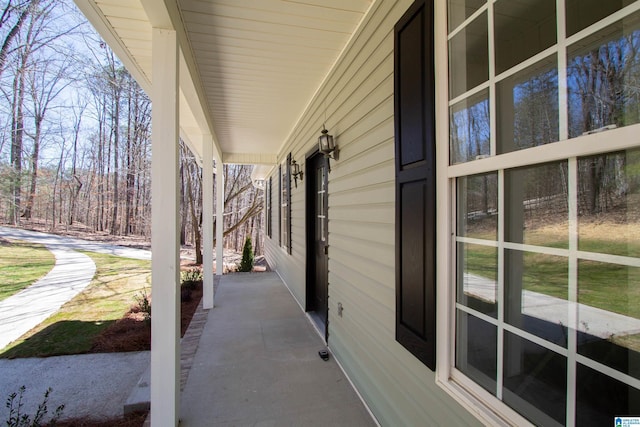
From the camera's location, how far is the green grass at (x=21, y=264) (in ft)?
22.5

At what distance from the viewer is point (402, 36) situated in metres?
1.66

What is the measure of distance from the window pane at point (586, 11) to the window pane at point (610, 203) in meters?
0.38

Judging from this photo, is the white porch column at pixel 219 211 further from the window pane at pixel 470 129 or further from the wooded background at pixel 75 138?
the window pane at pixel 470 129

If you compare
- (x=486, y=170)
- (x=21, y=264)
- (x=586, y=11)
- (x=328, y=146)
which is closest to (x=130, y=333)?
(x=328, y=146)

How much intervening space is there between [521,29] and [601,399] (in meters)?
1.15

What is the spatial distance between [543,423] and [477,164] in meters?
0.89

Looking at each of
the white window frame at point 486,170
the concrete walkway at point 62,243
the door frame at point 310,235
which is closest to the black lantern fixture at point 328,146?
the door frame at point 310,235

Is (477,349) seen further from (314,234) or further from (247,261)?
(247,261)

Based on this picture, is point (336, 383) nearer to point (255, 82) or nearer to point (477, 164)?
point (477, 164)

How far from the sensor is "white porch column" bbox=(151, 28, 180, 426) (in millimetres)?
1906

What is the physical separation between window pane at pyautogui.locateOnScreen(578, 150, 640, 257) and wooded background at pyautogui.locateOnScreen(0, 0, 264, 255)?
9981mm

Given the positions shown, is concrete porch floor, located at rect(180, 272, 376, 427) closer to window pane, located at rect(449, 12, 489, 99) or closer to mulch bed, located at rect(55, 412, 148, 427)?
mulch bed, located at rect(55, 412, 148, 427)

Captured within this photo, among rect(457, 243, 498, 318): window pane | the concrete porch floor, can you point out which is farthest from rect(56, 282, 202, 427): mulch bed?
rect(457, 243, 498, 318): window pane

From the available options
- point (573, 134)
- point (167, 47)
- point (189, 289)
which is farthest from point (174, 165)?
point (189, 289)
